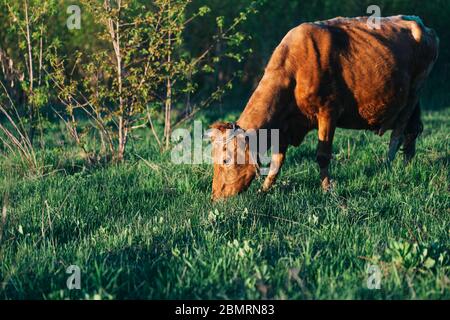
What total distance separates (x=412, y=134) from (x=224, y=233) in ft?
13.9

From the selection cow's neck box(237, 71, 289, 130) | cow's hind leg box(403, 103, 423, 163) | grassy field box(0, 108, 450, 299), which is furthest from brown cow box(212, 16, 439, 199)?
grassy field box(0, 108, 450, 299)

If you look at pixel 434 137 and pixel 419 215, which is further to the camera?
pixel 434 137

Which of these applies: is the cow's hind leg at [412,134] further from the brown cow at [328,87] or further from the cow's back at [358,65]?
the cow's back at [358,65]

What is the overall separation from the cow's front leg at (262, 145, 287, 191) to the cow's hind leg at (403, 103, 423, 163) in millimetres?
2052

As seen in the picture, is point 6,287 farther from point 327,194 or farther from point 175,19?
point 175,19

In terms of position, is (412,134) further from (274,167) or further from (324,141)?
(274,167)

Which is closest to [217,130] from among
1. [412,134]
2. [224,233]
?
[224,233]

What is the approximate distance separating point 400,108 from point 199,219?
359 cm

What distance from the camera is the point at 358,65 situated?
23.7 feet

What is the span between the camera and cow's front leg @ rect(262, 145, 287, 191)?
6.73 m

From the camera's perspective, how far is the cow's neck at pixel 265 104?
21.4ft

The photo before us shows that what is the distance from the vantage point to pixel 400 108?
786 cm

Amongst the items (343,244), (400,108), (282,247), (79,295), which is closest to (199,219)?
(282,247)

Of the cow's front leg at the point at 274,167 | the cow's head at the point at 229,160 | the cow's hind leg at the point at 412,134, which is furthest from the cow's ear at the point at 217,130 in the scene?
the cow's hind leg at the point at 412,134
